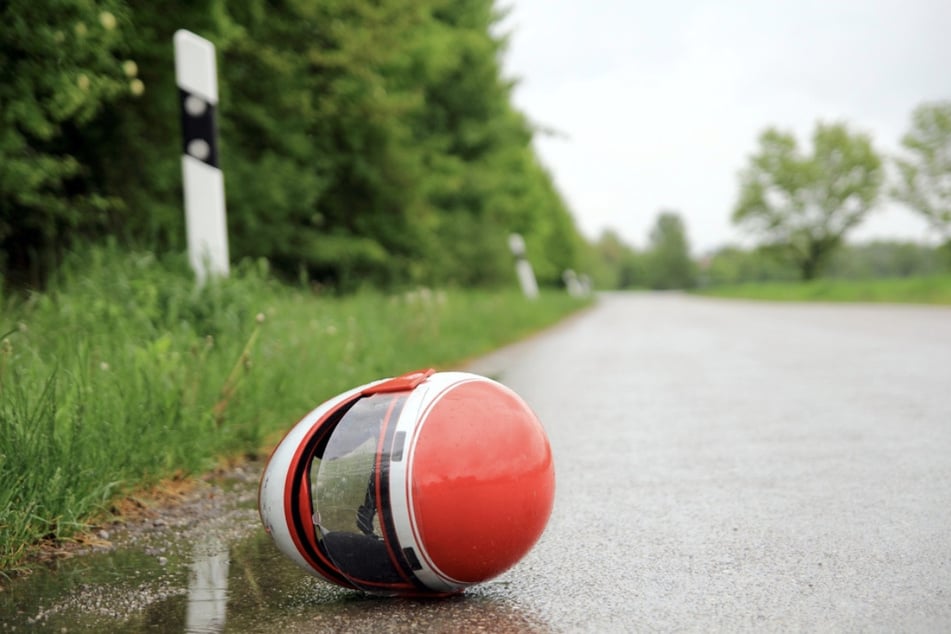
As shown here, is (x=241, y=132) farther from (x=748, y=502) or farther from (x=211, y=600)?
(x=211, y=600)

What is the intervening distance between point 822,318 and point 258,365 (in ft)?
55.6

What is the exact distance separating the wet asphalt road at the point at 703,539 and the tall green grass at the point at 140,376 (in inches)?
19.5

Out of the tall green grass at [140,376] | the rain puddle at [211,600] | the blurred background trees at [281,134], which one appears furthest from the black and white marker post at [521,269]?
the rain puddle at [211,600]

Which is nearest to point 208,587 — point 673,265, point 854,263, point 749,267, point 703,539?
point 703,539

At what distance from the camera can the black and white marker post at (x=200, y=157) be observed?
A: 688cm

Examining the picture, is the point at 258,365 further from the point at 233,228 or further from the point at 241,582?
the point at 233,228

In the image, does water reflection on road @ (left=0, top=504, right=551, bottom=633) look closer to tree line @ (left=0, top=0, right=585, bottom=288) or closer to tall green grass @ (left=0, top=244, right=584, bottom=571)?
tall green grass @ (left=0, top=244, right=584, bottom=571)

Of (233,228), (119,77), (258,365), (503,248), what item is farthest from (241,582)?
(503,248)

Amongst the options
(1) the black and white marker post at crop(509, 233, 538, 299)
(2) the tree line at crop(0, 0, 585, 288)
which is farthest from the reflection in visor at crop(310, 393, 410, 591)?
(1) the black and white marker post at crop(509, 233, 538, 299)

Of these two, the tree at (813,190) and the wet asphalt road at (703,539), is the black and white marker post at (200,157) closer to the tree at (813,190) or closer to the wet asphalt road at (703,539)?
the wet asphalt road at (703,539)

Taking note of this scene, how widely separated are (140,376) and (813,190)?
70.9 m

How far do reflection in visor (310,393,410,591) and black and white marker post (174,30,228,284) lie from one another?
421 cm

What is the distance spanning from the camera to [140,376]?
5121 mm

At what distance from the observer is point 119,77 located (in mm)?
8352
